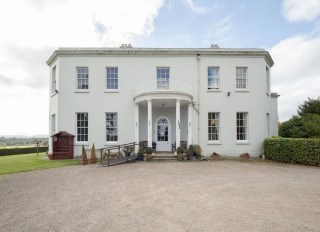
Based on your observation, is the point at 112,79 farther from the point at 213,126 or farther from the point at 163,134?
the point at 213,126

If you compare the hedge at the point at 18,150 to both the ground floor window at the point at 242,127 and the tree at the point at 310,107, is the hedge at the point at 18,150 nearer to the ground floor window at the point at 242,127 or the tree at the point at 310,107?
the ground floor window at the point at 242,127

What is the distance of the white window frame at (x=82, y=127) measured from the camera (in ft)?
54.6

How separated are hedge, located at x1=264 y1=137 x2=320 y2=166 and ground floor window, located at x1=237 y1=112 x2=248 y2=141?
204cm

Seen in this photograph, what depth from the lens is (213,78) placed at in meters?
17.1

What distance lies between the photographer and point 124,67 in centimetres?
1678

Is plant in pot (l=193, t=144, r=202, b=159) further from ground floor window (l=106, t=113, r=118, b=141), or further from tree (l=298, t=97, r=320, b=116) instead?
tree (l=298, t=97, r=320, b=116)

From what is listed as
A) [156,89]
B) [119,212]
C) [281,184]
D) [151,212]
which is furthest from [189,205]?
[156,89]

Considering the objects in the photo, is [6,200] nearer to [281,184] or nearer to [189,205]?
[189,205]

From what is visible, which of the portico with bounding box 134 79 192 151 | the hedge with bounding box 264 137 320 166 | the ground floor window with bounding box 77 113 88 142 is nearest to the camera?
the hedge with bounding box 264 137 320 166

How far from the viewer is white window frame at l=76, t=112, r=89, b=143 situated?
16.7 meters

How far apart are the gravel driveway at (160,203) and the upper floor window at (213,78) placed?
30.7 feet

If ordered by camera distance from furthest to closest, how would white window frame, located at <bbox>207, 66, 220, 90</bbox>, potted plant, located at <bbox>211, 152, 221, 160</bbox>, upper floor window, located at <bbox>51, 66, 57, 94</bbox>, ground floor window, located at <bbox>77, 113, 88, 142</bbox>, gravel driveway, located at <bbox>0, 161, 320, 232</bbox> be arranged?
upper floor window, located at <bbox>51, 66, 57, 94</bbox>, white window frame, located at <bbox>207, 66, 220, 90</bbox>, ground floor window, located at <bbox>77, 113, 88, 142</bbox>, potted plant, located at <bbox>211, 152, 221, 160</bbox>, gravel driveway, located at <bbox>0, 161, 320, 232</bbox>

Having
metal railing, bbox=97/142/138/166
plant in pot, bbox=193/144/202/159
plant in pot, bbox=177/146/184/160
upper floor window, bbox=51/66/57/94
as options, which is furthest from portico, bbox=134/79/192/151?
upper floor window, bbox=51/66/57/94

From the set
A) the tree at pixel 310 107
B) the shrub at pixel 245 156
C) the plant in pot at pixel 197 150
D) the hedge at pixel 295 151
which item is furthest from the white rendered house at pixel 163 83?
the tree at pixel 310 107
